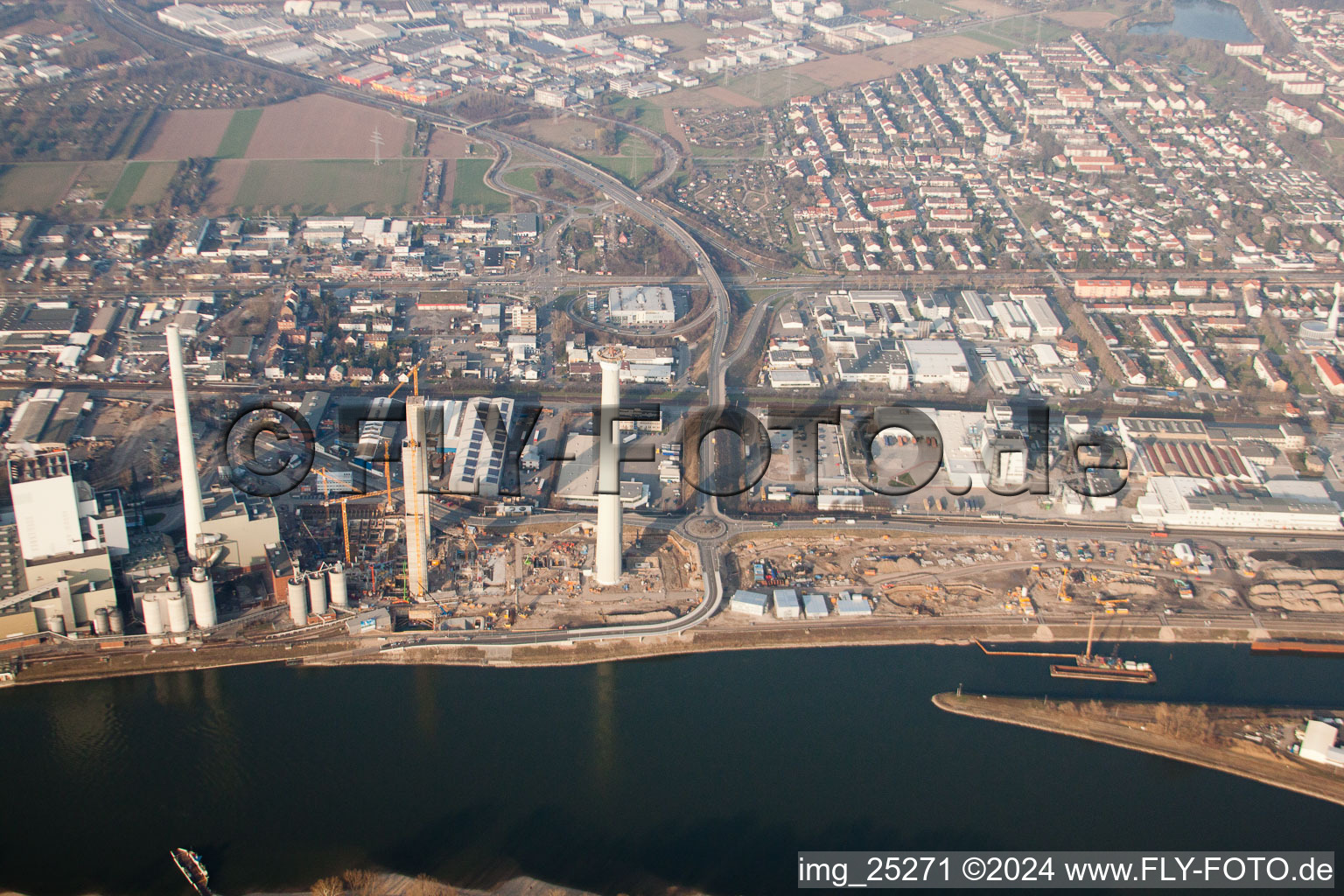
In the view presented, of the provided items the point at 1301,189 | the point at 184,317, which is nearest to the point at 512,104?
the point at 184,317

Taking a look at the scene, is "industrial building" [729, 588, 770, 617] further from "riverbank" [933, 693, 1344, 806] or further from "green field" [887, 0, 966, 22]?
"green field" [887, 0, 966, 22]

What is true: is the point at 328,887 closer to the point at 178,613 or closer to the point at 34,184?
the point at 178,613

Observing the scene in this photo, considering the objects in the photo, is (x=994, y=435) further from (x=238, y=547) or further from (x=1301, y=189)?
(x=1301, y=189)

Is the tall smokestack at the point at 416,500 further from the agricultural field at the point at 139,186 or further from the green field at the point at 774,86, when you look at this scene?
the green field at the point at 774,86

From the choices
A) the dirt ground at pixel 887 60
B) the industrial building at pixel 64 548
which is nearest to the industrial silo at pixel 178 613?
the industrial building at pixel 64 548

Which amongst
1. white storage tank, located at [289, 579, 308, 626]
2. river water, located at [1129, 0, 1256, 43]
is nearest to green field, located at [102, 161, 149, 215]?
white storage tank, located at [289, 579, 308, 626]

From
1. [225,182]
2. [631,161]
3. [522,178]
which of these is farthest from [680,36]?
[225,182]
